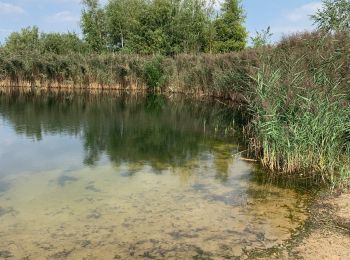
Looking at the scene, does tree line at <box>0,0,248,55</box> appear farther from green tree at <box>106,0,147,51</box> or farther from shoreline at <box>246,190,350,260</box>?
shoreline at <box>246,190,350,260</box>

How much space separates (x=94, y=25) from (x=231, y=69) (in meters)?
24.7

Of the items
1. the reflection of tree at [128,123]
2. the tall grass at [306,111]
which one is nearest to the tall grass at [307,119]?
the tall grass at [306,111]

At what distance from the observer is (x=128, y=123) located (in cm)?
1492

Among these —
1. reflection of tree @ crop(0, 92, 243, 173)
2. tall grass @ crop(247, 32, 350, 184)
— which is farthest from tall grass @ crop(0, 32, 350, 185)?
reflection of tree @ crop(0, 92, 243, 173)

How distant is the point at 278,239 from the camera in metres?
5.04

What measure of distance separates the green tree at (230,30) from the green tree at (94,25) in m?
11.3

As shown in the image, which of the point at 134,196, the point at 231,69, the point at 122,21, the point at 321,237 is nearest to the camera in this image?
the point at 321,237

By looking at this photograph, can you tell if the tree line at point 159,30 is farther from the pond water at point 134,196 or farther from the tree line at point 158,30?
the pond water at point 134,196

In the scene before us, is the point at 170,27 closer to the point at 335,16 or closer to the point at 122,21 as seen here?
the point at 122,21

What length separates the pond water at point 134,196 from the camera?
493 centimetres

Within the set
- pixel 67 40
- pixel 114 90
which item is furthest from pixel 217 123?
pixel 67 40

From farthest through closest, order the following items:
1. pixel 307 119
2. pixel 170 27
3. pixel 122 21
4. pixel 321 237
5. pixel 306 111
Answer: pixel 122 21, pixel 170 27, pixel 306 111, pixel 307 119, pixel 321 237

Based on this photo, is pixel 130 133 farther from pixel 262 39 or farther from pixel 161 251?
pixel 161 251

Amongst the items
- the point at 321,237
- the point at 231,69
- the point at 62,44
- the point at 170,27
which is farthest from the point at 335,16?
the point at 62,44
